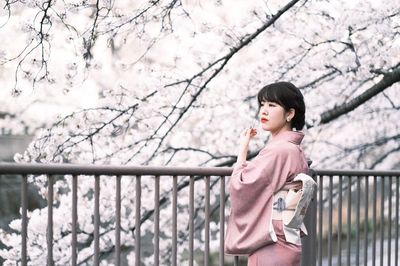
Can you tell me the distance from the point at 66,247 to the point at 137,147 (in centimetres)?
125

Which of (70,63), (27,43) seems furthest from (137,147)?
(27,43)

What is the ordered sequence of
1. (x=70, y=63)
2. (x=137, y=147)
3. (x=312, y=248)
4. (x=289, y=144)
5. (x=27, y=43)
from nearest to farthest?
(x=289, y=144) < (x=312, y=248) < (x=27, y=43) < (x=70, y=63) < (x=137, y=147)

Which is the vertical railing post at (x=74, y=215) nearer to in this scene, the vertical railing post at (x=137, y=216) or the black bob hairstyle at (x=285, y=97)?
the vertical railing post at (x=137, y=216)

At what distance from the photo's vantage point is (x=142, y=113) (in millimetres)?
7617

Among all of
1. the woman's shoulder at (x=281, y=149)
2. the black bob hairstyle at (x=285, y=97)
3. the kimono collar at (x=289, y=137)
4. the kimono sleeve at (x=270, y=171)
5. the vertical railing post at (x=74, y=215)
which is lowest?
the vertical railing post at (x=74, y=215)

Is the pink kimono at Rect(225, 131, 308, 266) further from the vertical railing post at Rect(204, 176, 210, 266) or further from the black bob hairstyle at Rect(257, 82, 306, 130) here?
the vertical railing post at Rect(204, 176, 210, 266)

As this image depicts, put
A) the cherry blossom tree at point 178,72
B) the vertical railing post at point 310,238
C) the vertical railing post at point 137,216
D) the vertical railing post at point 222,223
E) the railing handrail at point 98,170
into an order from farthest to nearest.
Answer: the cherry blossom tree at point 178,72, the vertical railing post at point 310,238, the vertical railing post at point 222,223, the vertical railing post at point 137,216, the railing handrail at point 98,170

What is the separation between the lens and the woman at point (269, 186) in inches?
120

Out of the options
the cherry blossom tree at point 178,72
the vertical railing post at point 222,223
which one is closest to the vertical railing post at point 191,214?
the vertical railing post at point 222,223

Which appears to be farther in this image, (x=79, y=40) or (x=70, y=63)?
(x=70, y=63)

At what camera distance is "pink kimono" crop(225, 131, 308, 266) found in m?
3.06

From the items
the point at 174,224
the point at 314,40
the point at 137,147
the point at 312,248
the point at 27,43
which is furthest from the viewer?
the point at 314,40

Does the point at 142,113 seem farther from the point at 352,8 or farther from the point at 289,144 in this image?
the point at 289,144

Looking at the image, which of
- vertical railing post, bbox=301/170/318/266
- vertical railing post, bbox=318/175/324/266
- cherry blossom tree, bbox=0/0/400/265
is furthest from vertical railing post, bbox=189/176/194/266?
cherry blossom tree, bbox=0/0/400/265
